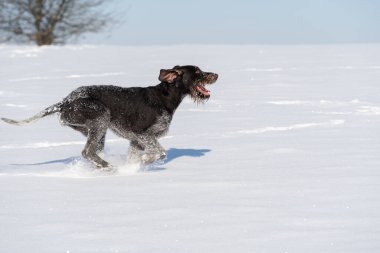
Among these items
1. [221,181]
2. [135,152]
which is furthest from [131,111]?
[221,181]

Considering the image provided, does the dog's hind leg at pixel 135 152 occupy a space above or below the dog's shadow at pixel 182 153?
below

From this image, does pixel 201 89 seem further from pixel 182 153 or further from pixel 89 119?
pixel 89 119

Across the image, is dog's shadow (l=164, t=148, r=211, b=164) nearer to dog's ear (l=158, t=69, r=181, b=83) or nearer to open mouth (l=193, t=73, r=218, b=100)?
open mouth (l=193, t=73, r=218, b=100)

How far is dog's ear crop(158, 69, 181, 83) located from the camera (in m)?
7.35

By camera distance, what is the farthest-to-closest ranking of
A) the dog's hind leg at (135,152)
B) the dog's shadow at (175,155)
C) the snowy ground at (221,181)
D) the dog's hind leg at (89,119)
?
the dog's shadow at (175,155)
the dog's hind leg at (135,152)
the dog's hind leg at (89,119)
the snowy ground at (221,181)

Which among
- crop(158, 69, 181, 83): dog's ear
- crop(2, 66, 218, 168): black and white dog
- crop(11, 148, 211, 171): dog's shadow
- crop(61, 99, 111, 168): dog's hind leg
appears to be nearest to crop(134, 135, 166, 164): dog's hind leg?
crop(2, 66, 218, 168): black and white dog

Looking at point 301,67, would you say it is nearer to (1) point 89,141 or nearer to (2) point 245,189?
(1) point 89,141

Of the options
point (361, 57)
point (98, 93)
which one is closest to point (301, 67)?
point (361, 57)

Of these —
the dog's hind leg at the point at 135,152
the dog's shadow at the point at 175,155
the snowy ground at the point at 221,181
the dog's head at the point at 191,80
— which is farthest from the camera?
the dog's head at the point at 191,80

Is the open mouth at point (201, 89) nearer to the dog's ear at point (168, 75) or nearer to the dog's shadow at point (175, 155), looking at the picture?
the dog's ear at point (168, 75)

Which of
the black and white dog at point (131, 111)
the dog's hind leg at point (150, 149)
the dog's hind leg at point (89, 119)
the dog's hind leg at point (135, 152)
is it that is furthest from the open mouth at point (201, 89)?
the dog's hind leg at point (89, 119)

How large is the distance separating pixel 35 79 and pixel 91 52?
241 inches

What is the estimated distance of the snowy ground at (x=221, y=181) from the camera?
394 centimetres

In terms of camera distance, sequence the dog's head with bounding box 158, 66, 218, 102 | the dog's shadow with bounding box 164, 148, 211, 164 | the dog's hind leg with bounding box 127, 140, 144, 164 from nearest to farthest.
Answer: the dog's hind leg with bounding box 127, 140, 144, 164 < the dog's shadow with bounding box 164, 148, 211, 164 < the dog's head with bounding box 158, 66, 218, 102
